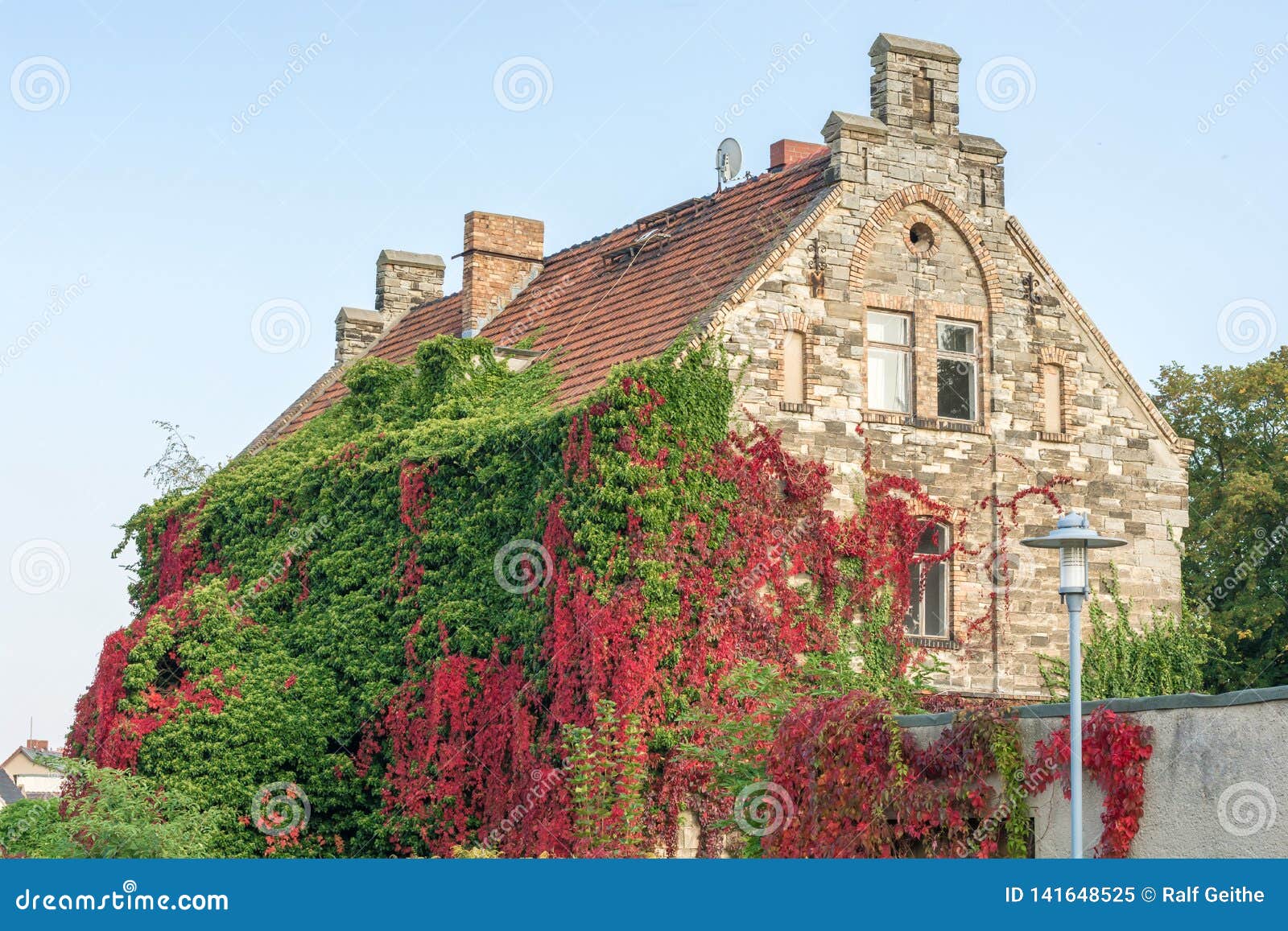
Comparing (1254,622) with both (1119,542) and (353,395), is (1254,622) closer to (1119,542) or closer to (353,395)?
(353,395)

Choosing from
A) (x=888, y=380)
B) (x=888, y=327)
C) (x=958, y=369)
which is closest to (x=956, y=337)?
Result: (x=958, y=369)

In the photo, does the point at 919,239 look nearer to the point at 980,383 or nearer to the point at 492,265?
the point at 980,383

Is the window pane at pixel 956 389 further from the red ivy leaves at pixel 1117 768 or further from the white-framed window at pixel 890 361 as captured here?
the red ivy leaves at pixel 1117 768

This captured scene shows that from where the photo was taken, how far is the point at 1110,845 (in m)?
15.6

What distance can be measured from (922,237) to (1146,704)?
42.5 feet

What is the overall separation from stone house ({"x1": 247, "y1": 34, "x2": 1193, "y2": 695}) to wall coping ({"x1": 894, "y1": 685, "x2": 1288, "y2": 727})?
8.01 meters

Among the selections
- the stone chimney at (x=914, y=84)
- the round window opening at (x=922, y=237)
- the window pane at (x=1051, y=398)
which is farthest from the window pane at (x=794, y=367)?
the window pane at (x=1051, y=398)

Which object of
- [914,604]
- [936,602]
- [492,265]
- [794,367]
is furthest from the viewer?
[492,265]

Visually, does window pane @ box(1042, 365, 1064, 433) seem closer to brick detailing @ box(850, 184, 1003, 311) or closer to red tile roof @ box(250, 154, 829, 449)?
brick detailing @ box(850, 184, 1003, 311)

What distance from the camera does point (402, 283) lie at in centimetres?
3884

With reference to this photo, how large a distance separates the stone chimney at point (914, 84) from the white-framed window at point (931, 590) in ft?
19.3

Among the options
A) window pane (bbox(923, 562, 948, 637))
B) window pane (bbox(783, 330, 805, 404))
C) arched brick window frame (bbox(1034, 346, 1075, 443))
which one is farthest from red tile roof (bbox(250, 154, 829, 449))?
window pane (bbox(923, 562, 948, 637))

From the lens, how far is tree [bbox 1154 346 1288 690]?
38.2m

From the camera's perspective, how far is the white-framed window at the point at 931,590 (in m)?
26.4
